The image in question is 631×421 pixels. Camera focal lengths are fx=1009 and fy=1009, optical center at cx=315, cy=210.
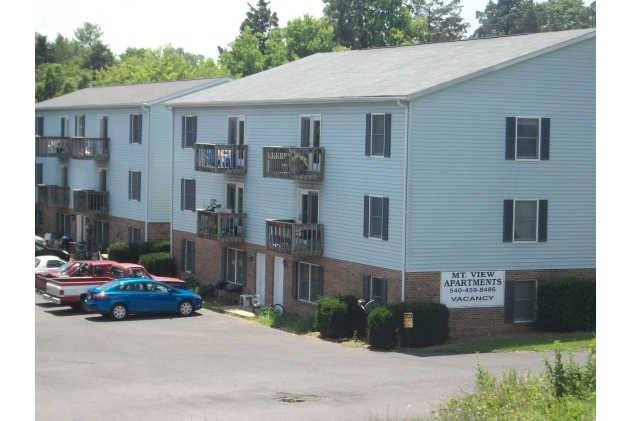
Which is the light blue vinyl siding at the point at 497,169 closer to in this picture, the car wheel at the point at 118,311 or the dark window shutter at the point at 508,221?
the dark window shutter at the point at 508,221

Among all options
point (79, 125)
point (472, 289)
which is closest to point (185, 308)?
point (472, 289)

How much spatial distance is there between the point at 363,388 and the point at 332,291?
11796 mm

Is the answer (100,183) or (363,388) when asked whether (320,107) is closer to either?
(363,388)

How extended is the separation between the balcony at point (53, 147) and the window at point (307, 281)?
26374 mm

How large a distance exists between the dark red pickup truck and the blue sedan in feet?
3.62

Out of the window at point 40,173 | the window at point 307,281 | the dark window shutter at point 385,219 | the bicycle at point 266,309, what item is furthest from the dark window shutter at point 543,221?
the window at point 40,173

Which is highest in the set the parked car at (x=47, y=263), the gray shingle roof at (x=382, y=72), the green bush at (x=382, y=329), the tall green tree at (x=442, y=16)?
the tall green tree at (x=442, y=16)

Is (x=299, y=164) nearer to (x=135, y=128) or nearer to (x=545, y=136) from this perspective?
(x=545, y=136)

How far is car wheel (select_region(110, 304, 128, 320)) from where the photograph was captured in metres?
37.6

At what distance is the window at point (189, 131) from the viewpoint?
46656 millimetres

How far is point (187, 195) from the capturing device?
155 feet

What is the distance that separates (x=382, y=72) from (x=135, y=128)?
19.2 meters

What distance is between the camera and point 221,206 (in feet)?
145

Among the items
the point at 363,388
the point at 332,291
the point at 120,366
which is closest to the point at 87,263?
the point at 332,291
